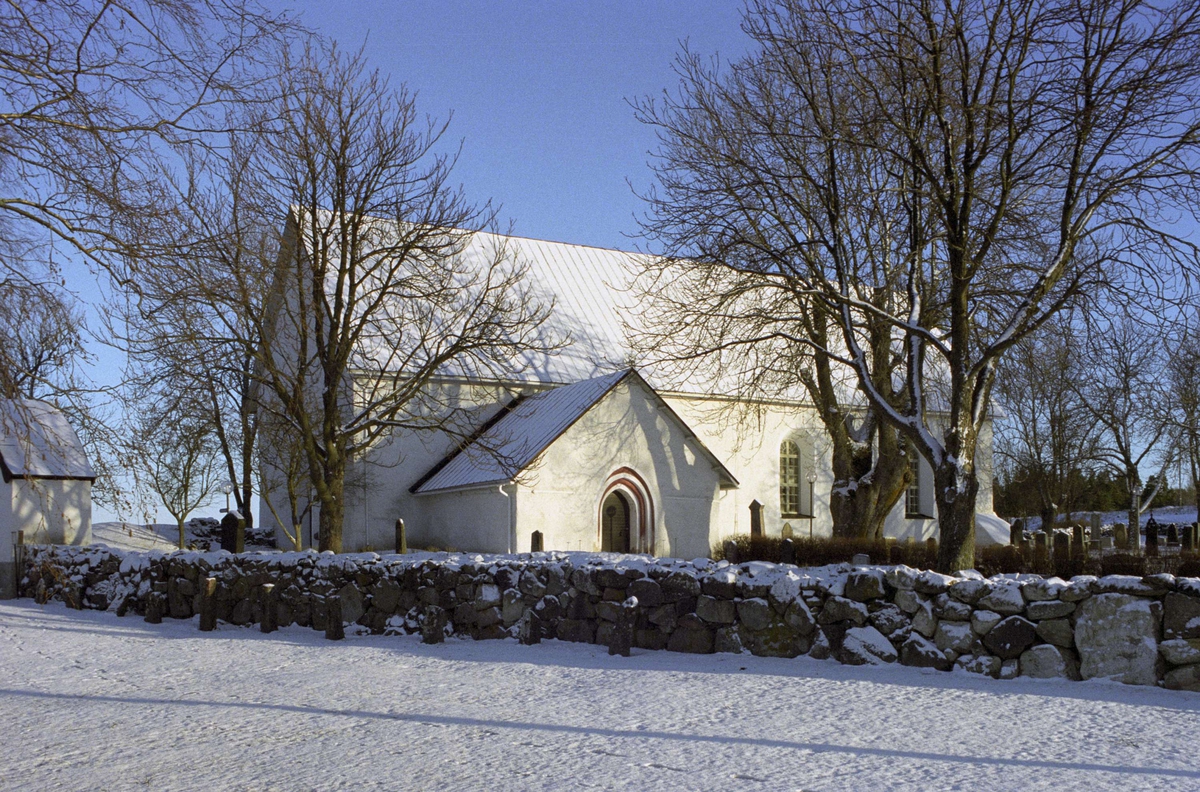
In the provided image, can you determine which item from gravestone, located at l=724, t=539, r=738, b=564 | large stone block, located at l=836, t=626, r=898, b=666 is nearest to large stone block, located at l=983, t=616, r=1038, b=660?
large stone block, located at l=836, t=626, r=898, b=666

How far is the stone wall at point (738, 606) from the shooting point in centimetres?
850

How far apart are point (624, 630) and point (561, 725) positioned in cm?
304

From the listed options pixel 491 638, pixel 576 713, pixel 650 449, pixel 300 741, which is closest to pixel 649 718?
pixel 576 713

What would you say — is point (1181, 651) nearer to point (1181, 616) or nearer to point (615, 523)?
point (1181, 616)

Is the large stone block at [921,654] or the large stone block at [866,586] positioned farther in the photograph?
the large stone block at [866,586]

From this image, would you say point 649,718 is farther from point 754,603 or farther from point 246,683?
point 246,683

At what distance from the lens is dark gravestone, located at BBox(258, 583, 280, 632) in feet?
40.7

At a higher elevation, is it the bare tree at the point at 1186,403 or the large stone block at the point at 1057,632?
the bare tree at the point at 1186,403

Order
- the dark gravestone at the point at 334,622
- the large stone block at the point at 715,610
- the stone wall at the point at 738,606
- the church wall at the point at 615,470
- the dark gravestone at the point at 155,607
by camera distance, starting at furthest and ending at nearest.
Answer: the church wall at the point at 615,470
the dark gravestone at the point at 155,607
the dark gravestone at the point at 334,622
the large stone block at the point at 715,610
the stone wall at the point at 738,606

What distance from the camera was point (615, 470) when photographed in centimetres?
2195

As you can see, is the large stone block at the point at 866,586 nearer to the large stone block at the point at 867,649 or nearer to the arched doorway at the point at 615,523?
the large stone block at the point at 867,649

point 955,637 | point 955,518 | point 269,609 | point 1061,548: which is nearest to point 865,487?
point 1061,548

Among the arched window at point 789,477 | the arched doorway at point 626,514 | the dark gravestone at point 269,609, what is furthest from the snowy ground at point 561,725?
the arched window at point 789,477

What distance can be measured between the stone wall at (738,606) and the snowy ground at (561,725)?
0.27 metres
